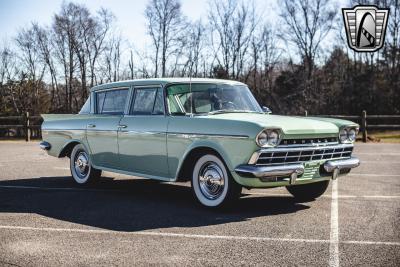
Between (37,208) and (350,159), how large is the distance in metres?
4.09

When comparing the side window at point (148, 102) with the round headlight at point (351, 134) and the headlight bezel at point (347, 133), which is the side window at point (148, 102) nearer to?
the headlight bezel at point (347, 133)

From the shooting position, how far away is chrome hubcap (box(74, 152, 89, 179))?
8.22 meters

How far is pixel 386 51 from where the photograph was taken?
44438mm

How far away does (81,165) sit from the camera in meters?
8.33

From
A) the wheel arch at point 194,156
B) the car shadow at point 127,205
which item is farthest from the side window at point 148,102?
the car shadow at point 127,205

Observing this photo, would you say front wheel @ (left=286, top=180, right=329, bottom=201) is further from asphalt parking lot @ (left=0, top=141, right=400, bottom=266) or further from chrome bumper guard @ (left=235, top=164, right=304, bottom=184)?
chrome bumper guard @ (left=235, top=164, right=304, bottom=184)

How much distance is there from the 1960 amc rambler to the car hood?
0.01m

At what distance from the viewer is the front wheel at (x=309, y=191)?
6.77 m

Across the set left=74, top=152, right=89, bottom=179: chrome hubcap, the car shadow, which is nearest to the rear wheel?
left=74, top=152, right=89, bottom=179: chrome hubcap

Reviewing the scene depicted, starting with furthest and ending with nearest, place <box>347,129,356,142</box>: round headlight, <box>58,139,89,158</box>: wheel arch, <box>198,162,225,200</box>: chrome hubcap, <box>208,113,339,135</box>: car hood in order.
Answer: <box>58,139,89,158</box>: wheel arch, <box>347,129,356,142</box>: round headlight, <box>198,162,225,200</box>: chrome hubcap, <box>208,113,339,135</box>: car hood

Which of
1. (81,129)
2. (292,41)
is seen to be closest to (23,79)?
(292,41)

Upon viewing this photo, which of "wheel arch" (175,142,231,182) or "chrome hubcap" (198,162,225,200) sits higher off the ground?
"wheel arch" (175,142,231,182)

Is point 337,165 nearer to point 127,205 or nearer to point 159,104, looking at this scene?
point 159,104

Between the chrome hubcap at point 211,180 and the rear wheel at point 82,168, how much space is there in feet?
8.85
